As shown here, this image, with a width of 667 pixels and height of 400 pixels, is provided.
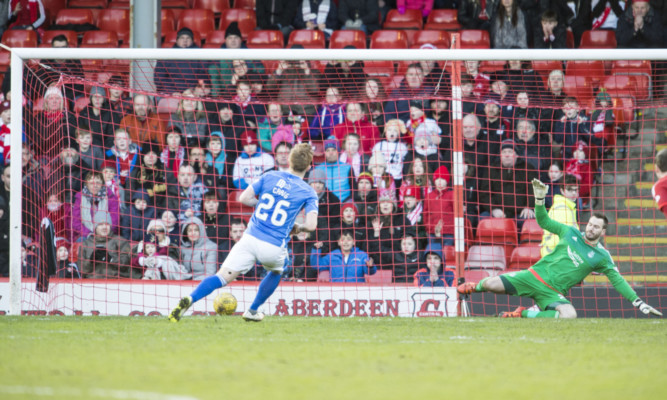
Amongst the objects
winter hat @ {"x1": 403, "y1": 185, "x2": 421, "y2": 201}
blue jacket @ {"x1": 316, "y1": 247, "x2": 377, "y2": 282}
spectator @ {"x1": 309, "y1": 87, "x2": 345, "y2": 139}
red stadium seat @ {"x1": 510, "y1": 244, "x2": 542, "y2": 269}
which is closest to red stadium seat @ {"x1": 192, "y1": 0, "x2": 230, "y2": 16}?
spectator @ {"x1": 309, "y1": 87, "x2": 345, "y2": 139}

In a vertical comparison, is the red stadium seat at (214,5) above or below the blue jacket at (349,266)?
above

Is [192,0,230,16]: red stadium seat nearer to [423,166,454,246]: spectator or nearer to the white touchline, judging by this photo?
[423,166,454,246]: spectator

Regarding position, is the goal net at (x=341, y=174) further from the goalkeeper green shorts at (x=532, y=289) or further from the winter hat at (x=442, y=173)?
the goalkeeper green shorts at (x=532, y=289)

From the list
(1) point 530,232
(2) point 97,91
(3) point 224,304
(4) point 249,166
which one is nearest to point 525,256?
(1) point 530,232

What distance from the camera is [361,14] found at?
1435cm

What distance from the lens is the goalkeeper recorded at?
29.6 feet

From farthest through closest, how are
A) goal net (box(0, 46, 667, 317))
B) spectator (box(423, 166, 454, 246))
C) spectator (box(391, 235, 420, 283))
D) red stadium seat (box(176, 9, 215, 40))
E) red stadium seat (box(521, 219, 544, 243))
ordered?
red stadium seat (box(176, 9, 215, 40)) → red stadium seat (box(521, 219, 544, 243)) → spectator (box(423, 166, 454, 246)) → spectator (box(391, 235, 420, 283)) → goal net (box(0, 46, 667, 317))

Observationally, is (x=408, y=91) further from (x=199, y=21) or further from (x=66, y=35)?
(x=66, y=35)

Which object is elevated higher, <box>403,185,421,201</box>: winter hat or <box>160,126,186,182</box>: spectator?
<box>160,126,186,182</box>: spectator

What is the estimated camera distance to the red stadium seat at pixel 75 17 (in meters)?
15.1

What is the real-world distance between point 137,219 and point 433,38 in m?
5.81

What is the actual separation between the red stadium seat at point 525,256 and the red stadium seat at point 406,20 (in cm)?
534

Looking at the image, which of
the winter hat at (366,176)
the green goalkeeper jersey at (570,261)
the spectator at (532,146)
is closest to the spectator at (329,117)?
the winter hat at (366,176)

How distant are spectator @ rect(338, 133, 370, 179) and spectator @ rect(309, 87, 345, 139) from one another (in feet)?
1.31
